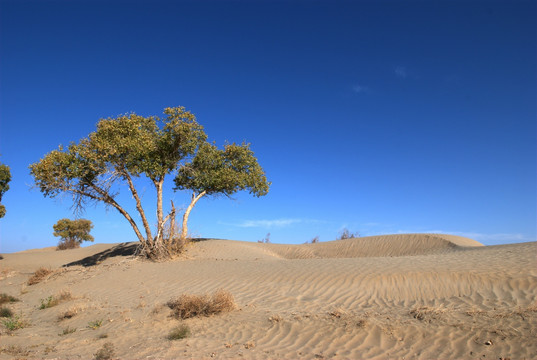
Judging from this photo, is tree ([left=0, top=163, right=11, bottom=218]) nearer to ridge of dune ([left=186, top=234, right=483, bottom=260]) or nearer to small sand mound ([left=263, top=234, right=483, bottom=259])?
ridge of dune ([left=186, top=234, right=483, bottom=260])

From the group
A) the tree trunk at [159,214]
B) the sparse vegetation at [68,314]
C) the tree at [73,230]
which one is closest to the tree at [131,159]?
the tree trunk at [159,214]

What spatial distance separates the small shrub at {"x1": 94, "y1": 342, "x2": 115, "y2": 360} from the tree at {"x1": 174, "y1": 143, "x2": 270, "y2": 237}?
477 inches

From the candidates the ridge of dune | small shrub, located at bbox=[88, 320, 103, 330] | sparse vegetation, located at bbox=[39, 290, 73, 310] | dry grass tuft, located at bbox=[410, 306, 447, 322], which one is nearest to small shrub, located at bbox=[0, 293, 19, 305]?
sparse vegetation, located at bbox=[39, 290, 73, 310]

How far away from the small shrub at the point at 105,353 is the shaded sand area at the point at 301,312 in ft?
0.49

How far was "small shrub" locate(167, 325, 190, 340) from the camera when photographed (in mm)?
6703

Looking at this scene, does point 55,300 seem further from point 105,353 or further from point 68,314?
point 105,353

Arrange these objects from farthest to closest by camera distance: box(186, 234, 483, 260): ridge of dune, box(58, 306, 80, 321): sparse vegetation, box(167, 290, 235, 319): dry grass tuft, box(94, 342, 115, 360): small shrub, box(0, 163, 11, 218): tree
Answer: box(0, 163, 11, 218): tree → box(186, 234, 483, 260): ridge of dune → box(58, 306, 80, 321): sparse vegetation → box(167, 290, 235, 319): dry grass tuft → box(94, 342, 115, 360): small shrub

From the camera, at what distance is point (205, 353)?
231 inches

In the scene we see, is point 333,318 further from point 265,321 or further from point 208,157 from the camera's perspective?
point 208,157

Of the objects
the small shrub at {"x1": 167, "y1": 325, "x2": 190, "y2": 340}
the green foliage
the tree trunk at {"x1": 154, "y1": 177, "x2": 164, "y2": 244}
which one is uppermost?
the green foliage

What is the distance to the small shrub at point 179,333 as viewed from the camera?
6.70 meters

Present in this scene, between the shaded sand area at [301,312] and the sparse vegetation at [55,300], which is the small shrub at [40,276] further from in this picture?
the sparse vegetation at [55,300]

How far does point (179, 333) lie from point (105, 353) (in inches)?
52.2

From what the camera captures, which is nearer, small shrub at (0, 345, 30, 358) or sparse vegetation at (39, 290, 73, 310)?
small shrub at (0, 345, 30, 358)
